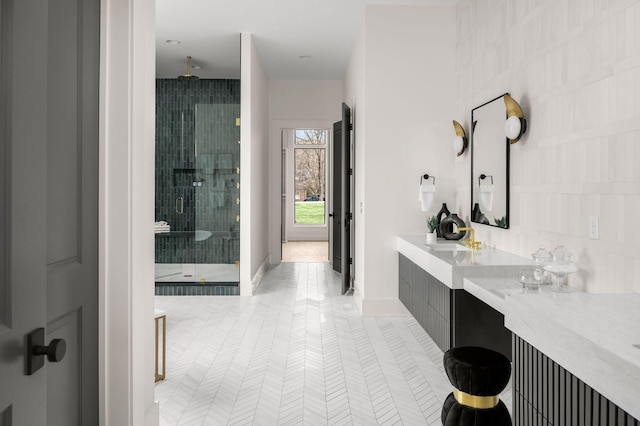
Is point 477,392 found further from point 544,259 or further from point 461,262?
point 461,262

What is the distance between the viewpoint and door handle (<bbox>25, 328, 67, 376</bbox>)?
40.1 inches

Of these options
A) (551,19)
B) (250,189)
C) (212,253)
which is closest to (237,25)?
(250,189)

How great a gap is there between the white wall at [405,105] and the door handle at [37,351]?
12.1ft

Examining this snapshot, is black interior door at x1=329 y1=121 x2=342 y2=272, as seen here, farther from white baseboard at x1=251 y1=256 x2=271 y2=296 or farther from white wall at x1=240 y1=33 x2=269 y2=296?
white wall at x1=240 y1=33 x2=269 y2=296

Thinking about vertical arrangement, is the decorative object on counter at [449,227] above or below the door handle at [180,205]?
below

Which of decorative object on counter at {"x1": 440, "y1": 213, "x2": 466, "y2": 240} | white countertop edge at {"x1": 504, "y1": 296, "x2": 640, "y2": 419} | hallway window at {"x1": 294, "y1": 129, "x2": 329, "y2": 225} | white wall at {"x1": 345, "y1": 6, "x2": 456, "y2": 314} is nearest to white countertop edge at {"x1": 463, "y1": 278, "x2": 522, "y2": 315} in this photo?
white countertop edge at {"x1": 504, "y1": 296, "x2": 640, "y2": 419}

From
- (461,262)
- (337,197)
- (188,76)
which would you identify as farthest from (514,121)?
(188,76)

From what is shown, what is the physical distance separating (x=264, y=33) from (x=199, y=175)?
5.97 feet

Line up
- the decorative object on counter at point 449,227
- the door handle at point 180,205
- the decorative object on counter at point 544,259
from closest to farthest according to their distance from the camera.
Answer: the decorative object on counter at point 544,259, the decorative object on counter at point 449,227, the door handle at point 180,205

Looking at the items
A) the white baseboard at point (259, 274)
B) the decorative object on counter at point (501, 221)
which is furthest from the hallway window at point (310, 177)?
the decorative object on counter at point (501, 221)

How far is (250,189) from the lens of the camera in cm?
563

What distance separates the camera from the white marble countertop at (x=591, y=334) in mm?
1191

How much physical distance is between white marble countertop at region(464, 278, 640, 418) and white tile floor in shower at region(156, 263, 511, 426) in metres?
1.00

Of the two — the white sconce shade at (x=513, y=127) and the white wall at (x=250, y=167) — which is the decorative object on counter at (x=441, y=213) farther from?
the white wall at (x=250, y=167)
